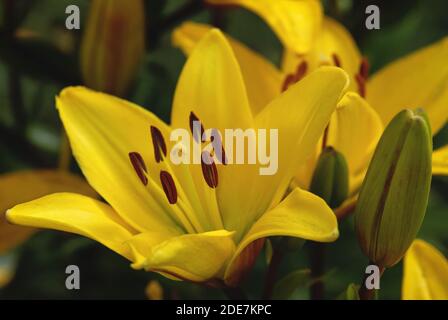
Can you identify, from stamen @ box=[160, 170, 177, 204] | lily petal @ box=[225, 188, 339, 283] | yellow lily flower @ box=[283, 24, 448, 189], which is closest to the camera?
lily petal @ box=[225, 188, 339, 283]

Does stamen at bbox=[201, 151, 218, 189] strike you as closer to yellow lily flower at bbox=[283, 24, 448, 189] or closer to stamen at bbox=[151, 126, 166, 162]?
stamen at bbox=[151, 126, 166, 162]

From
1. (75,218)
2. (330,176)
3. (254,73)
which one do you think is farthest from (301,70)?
(75,218)


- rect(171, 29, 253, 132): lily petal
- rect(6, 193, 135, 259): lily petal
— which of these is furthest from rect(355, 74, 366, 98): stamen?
rect(6, 193, 135, 259): lily petal

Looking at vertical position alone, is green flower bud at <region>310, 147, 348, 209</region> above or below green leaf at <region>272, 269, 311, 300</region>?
above

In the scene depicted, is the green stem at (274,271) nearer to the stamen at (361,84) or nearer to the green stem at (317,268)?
the green stem at (317,268)

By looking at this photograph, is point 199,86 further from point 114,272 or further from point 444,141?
point 444,141
